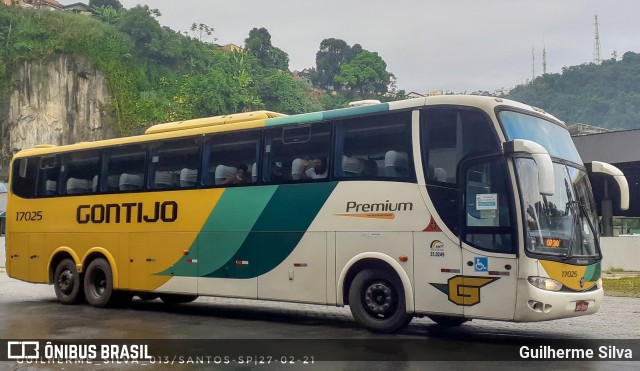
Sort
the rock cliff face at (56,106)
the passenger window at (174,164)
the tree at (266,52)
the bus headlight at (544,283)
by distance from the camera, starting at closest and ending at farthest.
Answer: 1. the bus headlight at (544,283)
2. the passenger window at (174,164)
3. the rock cliff face at (56,106)
4. the tree at (266,52)

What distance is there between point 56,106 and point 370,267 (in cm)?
7220

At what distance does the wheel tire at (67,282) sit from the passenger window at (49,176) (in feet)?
5.37

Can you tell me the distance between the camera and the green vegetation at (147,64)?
75.7 m

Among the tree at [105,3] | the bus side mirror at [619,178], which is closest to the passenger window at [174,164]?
the bus side mirror at [619,178]

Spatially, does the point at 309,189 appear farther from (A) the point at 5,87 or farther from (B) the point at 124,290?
(A) the point at 5,87

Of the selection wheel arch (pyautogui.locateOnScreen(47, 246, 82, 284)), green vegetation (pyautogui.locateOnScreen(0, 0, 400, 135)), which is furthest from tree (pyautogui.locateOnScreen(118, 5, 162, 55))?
wheel arch (pyautogui.locateOnScreen(47, 246, 82, 284))

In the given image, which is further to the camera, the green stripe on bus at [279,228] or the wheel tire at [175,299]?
the wheel tire at [175,299]

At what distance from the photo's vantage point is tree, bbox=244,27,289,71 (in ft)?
411

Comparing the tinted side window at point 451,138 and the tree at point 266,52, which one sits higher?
the tree at point 266,52

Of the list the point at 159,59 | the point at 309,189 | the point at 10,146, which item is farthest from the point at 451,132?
the point at 159,59

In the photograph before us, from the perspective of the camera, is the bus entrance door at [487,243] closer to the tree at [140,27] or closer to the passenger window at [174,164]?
the passenger window at [174,164]

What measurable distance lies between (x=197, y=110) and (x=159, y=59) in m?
9.57

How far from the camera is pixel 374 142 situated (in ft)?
35.5

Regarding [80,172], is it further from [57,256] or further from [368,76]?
[368,76]
